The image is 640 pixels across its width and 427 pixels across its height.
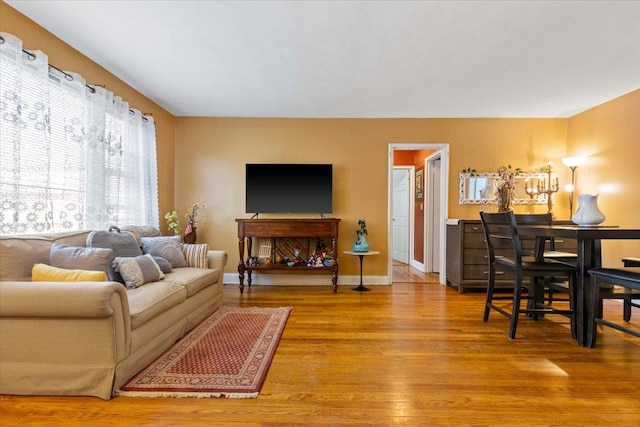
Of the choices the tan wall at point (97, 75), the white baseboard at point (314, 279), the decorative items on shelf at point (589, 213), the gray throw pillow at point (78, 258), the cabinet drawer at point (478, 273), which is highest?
the tan wall at point (97, 75)

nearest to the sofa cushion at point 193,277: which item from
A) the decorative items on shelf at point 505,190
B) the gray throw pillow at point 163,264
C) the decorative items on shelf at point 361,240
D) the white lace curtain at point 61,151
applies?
the gray throw pillow at point 163,264

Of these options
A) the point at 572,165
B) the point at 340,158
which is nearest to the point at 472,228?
the point at 572,165

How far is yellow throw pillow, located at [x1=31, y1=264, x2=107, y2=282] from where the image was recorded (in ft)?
6.16

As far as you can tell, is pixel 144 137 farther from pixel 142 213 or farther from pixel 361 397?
pixel 361 397

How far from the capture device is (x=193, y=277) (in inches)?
111

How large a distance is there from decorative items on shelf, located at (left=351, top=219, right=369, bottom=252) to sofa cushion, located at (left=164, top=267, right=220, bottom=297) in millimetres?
1809

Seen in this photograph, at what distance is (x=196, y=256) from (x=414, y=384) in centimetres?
235

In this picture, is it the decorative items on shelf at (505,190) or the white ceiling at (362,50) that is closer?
the white ceiling at (362,50)

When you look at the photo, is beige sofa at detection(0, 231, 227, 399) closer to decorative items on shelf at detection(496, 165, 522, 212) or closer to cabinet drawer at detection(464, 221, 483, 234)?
cabinet drawer at detection(464, 221, 483, 234)

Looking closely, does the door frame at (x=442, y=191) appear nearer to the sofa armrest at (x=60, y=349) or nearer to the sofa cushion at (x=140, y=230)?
the sofa cushion at (x=140, y=230)

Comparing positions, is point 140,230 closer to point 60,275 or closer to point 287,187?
point 60,275

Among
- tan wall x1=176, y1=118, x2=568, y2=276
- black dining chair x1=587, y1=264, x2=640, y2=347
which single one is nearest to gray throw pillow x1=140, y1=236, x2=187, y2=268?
tan wall x1=176, y1=118, x2=568, y2=276

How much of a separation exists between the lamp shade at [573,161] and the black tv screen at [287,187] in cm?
314

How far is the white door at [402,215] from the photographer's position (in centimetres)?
677
